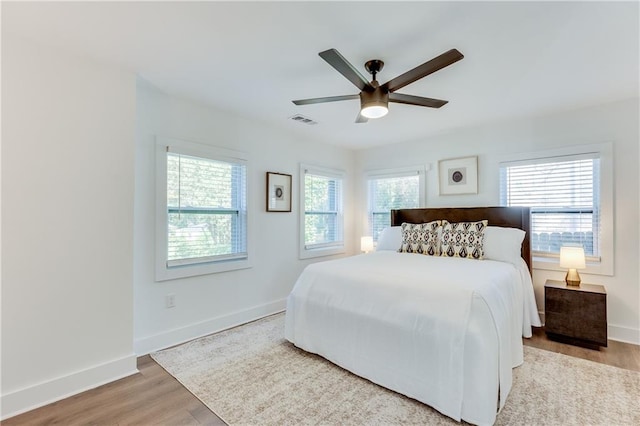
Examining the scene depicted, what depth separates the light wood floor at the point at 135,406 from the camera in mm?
1827

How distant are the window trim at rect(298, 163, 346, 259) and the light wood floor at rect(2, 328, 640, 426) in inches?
89.6

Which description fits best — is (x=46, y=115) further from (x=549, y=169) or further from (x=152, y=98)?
(x=549, y=169)

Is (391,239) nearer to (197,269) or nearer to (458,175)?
(458,175)

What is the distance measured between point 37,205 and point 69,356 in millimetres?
1095

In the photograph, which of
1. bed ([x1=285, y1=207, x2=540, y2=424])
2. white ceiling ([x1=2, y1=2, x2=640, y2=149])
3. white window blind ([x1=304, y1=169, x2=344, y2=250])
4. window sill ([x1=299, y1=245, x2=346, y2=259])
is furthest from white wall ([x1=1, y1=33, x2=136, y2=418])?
white window blind ([x1=304, y1=169, x2=344, y2=250])

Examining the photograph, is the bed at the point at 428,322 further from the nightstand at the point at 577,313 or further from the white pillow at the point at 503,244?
the nightstand at the point at 577,313

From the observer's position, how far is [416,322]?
2008 millimetres

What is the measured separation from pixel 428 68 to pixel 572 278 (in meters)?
2.74

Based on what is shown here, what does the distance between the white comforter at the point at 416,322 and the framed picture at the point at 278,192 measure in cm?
129

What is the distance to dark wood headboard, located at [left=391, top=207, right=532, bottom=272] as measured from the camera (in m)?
3.42

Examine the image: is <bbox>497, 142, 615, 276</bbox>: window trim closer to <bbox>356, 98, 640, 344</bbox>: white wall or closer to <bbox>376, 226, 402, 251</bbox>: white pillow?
<bbox>356, 98, 640, 344</bbox>: white wall

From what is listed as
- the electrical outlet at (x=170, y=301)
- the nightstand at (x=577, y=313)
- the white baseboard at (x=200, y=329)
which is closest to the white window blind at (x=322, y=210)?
the white baseboard at (x=200, y=329)

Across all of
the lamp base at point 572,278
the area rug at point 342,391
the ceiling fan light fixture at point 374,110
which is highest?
the ceiling fan light fixture at point 374,110

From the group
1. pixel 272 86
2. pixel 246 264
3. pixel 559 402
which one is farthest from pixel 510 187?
pixel 246 264
